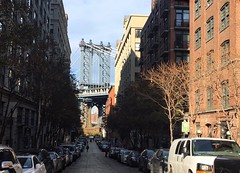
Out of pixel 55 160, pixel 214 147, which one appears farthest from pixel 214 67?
pixel 214 147

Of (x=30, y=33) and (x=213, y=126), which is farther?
(x=213, y=126)

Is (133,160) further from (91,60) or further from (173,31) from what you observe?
(91,60)

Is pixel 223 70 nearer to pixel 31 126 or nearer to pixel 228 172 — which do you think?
pixel 228 172

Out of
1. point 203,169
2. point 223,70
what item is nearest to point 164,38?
point 223,70

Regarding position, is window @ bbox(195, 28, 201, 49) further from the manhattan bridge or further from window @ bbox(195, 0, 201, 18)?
the manhattan bridge

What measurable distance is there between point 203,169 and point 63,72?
3106 cm

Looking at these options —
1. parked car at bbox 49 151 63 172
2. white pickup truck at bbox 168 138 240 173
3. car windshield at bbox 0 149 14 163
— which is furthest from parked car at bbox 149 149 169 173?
car windshield at bbox 0 149 14 163

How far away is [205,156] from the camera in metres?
12.6

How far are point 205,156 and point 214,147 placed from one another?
122 centimetres

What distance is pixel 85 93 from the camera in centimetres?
16250

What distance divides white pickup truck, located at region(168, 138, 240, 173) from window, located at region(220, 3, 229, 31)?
23.0m

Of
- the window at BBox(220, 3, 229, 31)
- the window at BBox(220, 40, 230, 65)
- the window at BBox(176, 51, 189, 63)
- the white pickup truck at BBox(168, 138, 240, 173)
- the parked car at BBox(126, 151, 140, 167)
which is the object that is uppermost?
the window at BBox(176, 51, 189, 63)

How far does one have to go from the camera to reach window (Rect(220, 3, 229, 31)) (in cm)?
3670

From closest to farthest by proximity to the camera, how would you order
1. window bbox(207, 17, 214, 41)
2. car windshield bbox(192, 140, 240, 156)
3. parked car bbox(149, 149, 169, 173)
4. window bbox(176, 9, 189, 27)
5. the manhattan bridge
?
car windshield bbox(192, 140, 240, 156) < parked car bbox(149, 149, 169, 173) < window bbox(207, 17, 214, 41) < window bbox(176, 9, 189, 27) < the manhattan bridge
